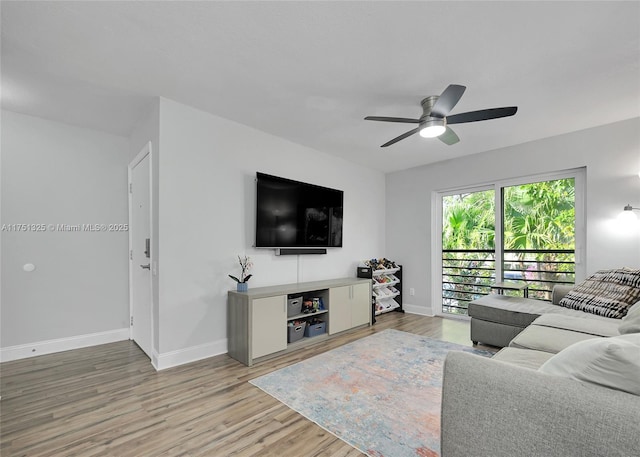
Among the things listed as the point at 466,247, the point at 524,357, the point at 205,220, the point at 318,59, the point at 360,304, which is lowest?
the point at 360,304

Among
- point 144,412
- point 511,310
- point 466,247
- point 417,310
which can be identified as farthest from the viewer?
point 417,310

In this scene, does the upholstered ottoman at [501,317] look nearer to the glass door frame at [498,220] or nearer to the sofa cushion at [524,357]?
the glass door frame at [498,220]

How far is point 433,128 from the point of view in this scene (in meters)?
2.45

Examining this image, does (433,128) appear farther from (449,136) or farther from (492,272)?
(492,272)

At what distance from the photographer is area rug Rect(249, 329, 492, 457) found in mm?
1669

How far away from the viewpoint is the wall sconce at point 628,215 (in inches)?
115

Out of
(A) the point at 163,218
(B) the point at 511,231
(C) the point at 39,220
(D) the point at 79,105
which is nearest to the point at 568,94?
(B) the point at 511,231

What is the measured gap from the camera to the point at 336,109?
2.81 meters

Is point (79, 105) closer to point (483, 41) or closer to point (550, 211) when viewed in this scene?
point (483, 41)

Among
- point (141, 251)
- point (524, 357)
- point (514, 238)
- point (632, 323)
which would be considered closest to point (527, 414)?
point (524, 357)

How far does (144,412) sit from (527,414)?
7.06 feet

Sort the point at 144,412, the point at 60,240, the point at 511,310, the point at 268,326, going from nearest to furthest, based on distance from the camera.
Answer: the point at 144,412, the point at 268,326, the point at 511,310, the point at 60,240

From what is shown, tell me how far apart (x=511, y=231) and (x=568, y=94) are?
76.8 inches

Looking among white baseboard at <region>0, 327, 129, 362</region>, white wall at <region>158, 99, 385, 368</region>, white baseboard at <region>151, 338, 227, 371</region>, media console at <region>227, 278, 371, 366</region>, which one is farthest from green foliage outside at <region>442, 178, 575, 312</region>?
white baseboard at <region>0, 327, 129, 362</region>
